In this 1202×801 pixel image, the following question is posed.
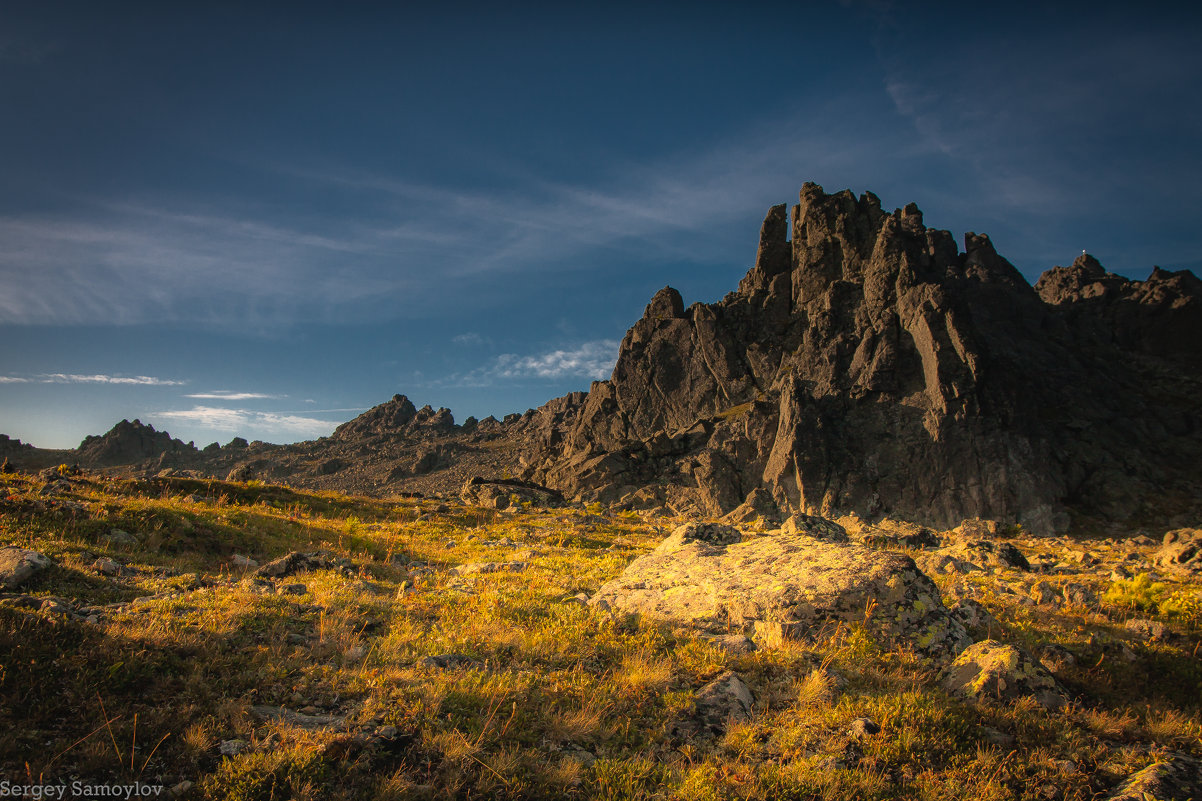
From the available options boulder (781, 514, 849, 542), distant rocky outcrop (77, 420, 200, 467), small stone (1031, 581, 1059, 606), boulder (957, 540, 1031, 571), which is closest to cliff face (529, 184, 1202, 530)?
boulder (957, 540, 1031, 571)

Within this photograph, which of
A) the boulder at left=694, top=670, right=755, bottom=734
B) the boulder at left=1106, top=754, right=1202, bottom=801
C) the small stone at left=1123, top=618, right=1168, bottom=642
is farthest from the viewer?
the small stone at left=1123, top=618, right=1168, bottom=642

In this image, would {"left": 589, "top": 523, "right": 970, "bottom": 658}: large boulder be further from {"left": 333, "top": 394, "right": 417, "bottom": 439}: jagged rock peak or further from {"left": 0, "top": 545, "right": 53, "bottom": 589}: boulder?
{"left": 333, "top": 394, "right": 417, "bottom": 439}: jagged rock peak

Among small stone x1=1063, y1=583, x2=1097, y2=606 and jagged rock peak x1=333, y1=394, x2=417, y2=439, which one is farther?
jagged rock peak x1=333, y1=394, x2=417, y2=439

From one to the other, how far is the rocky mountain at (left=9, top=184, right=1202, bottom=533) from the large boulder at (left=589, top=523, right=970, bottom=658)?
5113 centimetres

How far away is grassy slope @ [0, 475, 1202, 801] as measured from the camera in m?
4.46

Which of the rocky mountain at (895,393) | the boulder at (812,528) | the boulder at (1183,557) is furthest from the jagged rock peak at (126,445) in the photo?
the boulder at (1183,557)

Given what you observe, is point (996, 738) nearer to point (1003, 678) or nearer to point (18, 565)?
point (1003, 678)

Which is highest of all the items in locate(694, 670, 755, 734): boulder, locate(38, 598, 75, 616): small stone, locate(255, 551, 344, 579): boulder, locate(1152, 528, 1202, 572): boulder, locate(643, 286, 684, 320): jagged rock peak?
locate(643, 286, 684, 320): jagged rock peak

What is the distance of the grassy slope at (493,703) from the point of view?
14.6ft

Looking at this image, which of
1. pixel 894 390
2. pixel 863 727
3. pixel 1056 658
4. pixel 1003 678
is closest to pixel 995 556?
pixel 1056 658

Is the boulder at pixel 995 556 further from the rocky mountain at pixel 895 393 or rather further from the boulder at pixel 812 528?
the rocky mountain at pixel 895 393

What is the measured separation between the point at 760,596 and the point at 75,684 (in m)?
8.57

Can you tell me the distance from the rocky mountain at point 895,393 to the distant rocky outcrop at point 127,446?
8493 cm

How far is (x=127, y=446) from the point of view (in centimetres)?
14338
